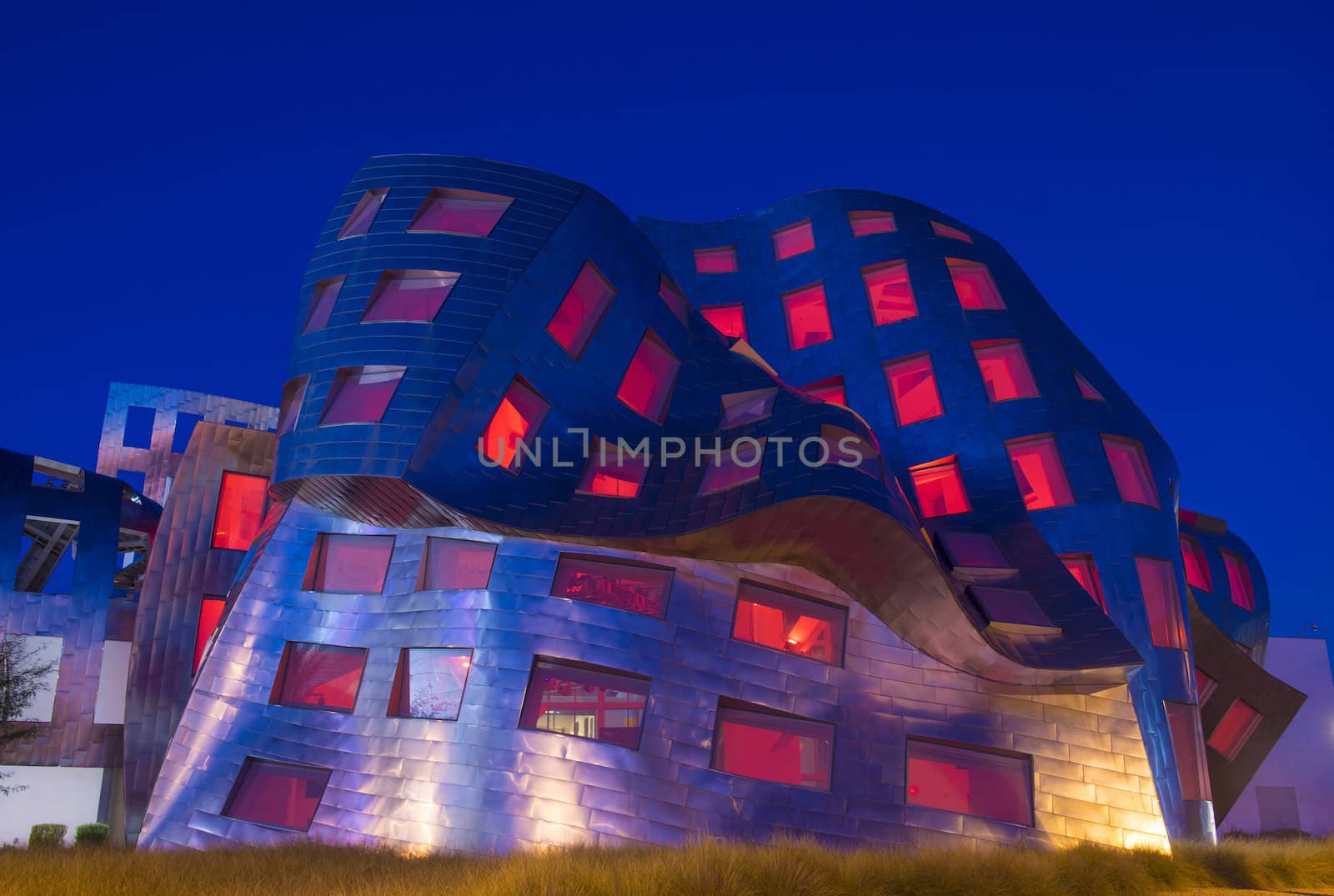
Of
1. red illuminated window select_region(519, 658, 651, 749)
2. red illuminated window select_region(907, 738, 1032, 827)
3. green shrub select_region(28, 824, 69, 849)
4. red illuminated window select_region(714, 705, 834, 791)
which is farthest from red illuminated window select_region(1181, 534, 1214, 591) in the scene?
green shrub select_region(28, 824, 69, 849)

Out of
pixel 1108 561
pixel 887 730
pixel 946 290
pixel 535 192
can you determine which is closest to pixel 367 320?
pixel 535 192

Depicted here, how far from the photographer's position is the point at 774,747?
19.3 metres

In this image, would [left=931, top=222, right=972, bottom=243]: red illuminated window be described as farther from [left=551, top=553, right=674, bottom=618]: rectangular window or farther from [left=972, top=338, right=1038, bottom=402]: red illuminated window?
[left=551, top=553, right=674, bottom=618]: rectangular window

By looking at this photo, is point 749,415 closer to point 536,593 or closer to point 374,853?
point 536,593

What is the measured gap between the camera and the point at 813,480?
19.5m

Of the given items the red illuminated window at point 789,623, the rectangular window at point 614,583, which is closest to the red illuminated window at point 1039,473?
the red illuminated window at point 789,623

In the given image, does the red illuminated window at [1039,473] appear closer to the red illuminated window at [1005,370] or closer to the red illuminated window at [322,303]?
the red illuminated window at [1005,370]

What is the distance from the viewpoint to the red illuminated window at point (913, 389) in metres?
28.4

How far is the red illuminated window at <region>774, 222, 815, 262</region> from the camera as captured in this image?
108ft

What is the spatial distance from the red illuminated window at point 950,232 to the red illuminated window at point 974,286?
1499mm

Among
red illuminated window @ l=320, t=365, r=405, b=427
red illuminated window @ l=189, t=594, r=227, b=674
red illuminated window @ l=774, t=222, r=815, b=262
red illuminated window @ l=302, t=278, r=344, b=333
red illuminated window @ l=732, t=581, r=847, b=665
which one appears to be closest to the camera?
red illuminated window @ l=732, t=581, r=847, b=665

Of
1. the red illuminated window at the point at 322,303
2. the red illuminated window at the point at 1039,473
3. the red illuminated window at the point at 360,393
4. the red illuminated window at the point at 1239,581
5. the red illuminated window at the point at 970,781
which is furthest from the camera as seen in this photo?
the red illuminated window at the point at 1239,581

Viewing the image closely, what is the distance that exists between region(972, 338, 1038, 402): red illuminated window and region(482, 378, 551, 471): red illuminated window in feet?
43.1

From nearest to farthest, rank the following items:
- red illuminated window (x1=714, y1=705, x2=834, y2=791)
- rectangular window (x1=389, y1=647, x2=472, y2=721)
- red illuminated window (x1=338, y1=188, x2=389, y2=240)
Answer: red illuminated window (x1=714, y1=705, x2=834, y2=791)
rectangular window (x1=389, y1=647, x2=472, y2=721)
red illuminated window (x1=338, y1=188, x2=389, y2=240)
